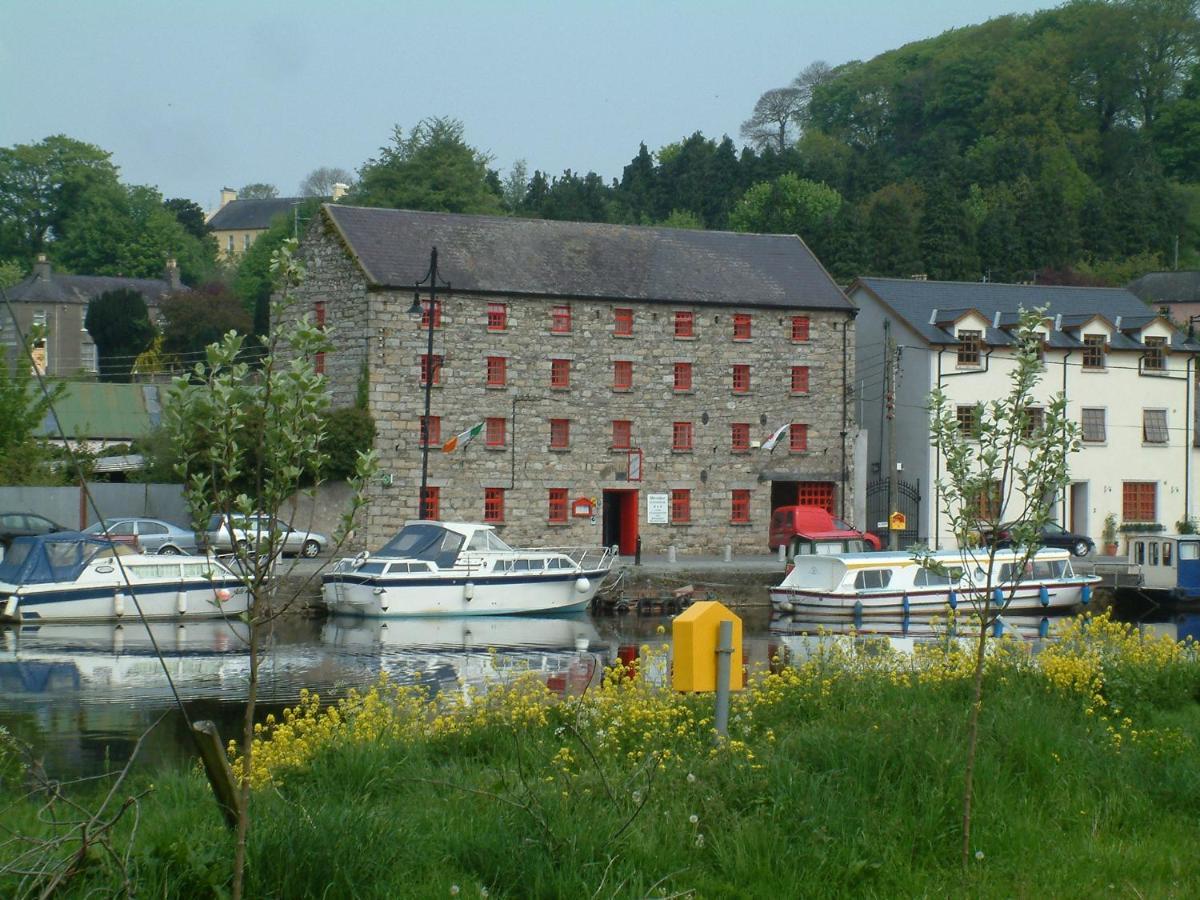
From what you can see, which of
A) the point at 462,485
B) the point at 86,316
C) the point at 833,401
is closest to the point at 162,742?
the point at 462,485

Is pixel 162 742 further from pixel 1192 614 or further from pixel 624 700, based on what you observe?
pixel 1192 614

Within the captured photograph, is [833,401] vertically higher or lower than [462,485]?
higher

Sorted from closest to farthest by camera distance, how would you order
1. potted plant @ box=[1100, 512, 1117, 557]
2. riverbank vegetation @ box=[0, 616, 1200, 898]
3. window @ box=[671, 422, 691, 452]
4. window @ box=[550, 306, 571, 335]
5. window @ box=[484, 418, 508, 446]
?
riverbank vegetation @ box=[0, 616, 1200, 898] → window @ box=[484, 418, 508, 446] → window @ box=[550, 306, 571, 335] → window @ box=[671, 422, 691, 452] → potted plant @ box=[1100, 512, 1117, 557]

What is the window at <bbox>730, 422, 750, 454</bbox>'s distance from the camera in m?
48.1

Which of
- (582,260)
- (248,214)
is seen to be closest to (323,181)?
(248,214)

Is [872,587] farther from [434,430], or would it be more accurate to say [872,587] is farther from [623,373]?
[434,430]

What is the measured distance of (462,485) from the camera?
44.4m

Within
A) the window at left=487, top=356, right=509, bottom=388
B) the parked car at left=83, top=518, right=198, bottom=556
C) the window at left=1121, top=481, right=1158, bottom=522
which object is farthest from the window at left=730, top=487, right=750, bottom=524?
the parked car at left=83, top=518, right=198, bottom=556

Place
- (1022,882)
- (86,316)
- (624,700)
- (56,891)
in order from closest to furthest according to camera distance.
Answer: (56,891) < (1022,882) < (624,700) < (86,316)

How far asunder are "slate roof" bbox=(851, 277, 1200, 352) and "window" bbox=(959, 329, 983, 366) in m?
0.44

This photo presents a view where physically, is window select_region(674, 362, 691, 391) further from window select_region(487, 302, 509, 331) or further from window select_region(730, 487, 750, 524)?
window select_region(487, 302, 509, 331)

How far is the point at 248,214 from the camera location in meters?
144

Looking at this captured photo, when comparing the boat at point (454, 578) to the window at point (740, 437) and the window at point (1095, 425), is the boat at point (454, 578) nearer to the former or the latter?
the window at point (740, 437)

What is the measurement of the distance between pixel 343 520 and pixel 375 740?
4.37 metres
